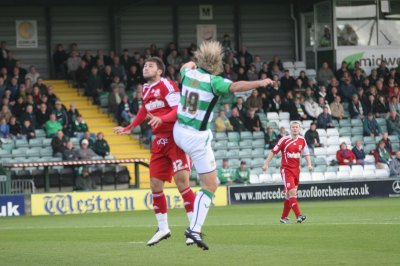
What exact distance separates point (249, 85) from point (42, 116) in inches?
802

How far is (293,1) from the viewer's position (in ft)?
136

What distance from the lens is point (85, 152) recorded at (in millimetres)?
29391

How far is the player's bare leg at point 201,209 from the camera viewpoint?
1195cm

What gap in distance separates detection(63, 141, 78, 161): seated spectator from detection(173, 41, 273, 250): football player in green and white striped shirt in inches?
680

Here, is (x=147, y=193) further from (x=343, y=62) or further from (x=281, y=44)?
(x=281, y=44)

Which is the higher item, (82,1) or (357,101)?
(82,1)

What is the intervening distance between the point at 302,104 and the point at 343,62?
3.81 meters

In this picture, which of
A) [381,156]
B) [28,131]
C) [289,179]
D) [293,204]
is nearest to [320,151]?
[381,156]

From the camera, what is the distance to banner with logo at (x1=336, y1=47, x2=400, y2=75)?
3966cm

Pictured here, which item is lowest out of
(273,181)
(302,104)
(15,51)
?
(273,181)

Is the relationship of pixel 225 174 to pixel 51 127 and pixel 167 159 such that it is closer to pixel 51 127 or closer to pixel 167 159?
pixel 51 127

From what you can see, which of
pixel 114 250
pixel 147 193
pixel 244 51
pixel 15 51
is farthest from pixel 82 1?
pixel 114 250

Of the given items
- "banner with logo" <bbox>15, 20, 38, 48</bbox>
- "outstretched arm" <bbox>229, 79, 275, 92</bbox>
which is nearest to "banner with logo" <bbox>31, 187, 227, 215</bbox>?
"banner with logo" <bbox>15, 20, 38, 48</bbox>

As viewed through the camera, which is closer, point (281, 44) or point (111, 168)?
point (111, 168)
